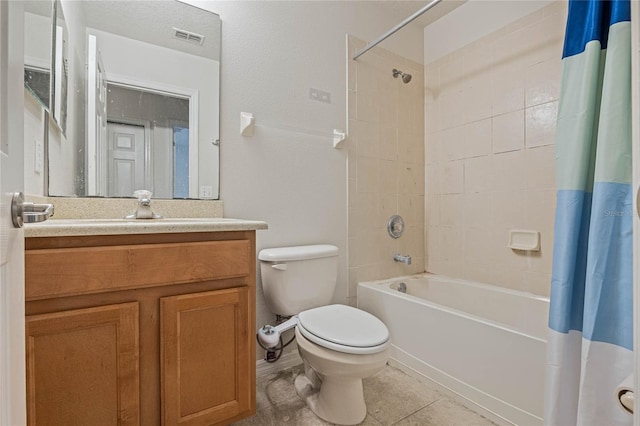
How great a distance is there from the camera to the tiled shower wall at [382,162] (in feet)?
6.88

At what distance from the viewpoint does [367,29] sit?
2.17 meters

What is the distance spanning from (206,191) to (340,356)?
1.03 meters

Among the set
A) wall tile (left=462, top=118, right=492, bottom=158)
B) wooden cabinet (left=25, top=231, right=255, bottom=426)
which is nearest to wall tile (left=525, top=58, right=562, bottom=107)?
wall tile (left=462, top=118, right=492, bottom=158)

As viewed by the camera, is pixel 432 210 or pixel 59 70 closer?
pixel 59 70

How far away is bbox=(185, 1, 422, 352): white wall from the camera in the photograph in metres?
1.67

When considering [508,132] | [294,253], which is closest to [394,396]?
[294,253]

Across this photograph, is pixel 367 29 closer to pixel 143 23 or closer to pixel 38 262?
pixel 143 23

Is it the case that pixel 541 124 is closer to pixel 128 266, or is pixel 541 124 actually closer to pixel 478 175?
pixel 478 175

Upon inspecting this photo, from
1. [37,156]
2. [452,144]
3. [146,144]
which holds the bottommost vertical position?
[37,156]

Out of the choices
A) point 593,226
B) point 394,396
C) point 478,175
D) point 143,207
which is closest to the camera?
point 593,226

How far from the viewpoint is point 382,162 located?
2230 millimetres

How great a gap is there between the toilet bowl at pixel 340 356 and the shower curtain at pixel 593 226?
59cm

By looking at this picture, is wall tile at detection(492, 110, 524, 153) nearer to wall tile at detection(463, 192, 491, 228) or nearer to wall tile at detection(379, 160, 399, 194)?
wall tile at detection(463, 192, 491, 228)

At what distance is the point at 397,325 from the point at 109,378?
1451 millimetres
